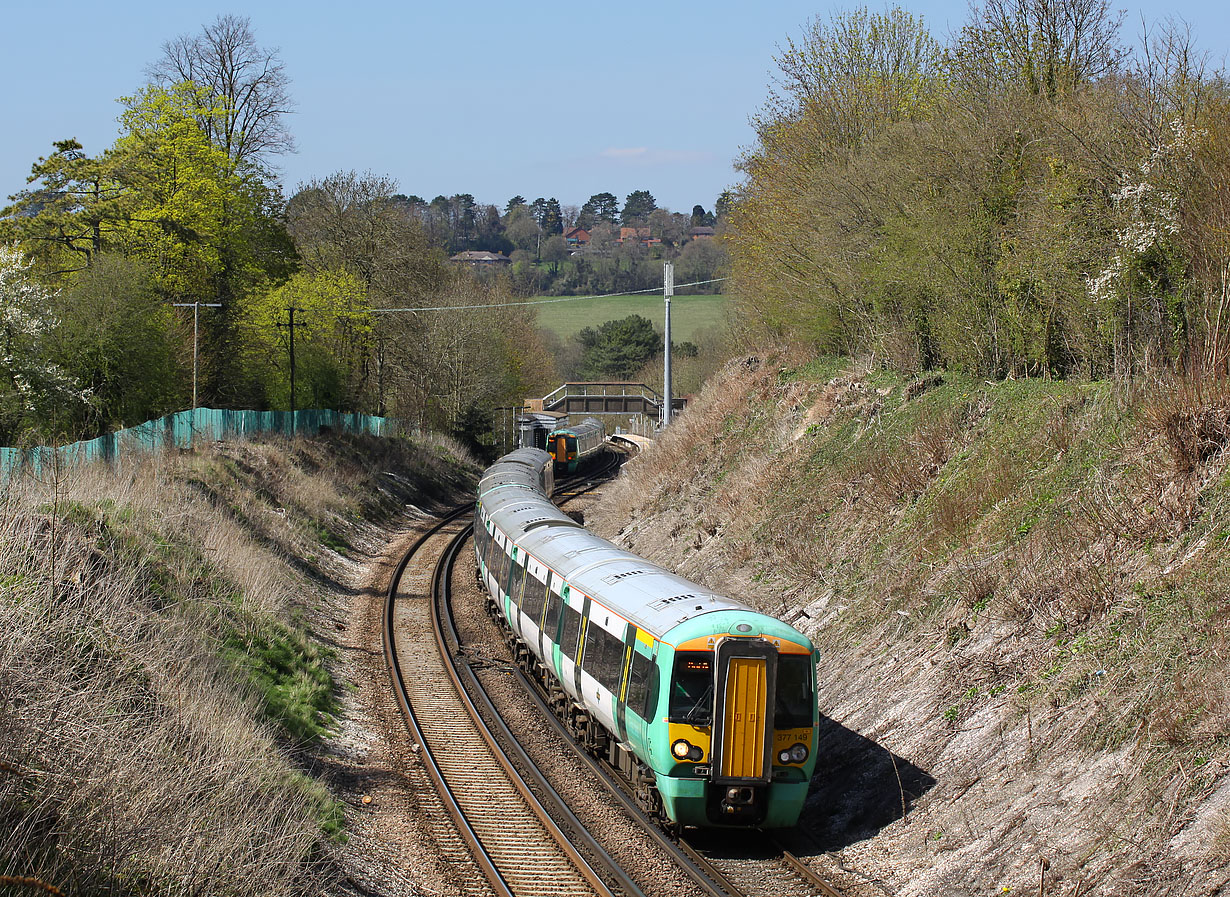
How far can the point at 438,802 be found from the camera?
1251 centimetres

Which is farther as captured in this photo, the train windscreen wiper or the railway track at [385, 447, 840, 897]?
the train windscreen wiper

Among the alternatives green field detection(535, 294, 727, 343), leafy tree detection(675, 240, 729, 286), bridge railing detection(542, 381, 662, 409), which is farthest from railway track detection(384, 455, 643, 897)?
leafy tree detection(675, 240, 729, 286)

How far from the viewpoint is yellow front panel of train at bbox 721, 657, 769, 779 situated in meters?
10.6

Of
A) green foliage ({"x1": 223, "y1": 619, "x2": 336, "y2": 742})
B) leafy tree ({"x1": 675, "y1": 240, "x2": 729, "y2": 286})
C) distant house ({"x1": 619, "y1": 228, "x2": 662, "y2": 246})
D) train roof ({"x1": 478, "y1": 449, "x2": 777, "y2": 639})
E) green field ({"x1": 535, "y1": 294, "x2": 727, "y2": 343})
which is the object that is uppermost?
distant house ({"x1": 619, "y1": 228, "x2": 662, "y2": 246})

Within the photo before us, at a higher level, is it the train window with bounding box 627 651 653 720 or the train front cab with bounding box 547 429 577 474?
the train window with bounding box 627 651 653 720

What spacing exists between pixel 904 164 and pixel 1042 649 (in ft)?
43.0

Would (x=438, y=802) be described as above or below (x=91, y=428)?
below

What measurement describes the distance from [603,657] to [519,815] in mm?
2077

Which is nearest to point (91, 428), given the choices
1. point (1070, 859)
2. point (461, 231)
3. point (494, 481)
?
point (494, 481)

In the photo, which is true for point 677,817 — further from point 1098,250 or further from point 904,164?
point 904,164

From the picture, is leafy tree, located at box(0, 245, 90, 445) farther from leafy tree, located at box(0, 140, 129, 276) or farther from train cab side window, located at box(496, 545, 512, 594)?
train cab side window, located at box(496, 545, 512, 594)

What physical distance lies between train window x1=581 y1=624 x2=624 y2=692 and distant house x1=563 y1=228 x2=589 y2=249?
160 metres

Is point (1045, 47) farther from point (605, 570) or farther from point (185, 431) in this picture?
point (185, 431)

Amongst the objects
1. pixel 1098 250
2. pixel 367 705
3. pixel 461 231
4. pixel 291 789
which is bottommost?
pixel 367 705
